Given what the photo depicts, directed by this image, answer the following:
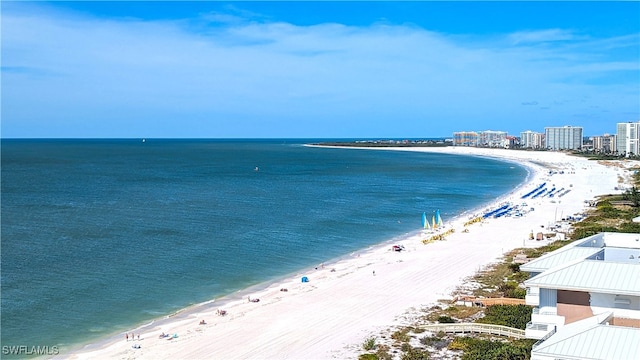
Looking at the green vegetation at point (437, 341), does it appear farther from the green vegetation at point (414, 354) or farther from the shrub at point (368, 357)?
the shrub at point (368, 357)

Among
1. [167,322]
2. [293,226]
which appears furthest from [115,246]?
[167,322]

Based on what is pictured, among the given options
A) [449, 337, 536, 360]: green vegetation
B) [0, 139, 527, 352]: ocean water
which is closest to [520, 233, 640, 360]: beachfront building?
[449, 337, 536, 360]: green vegetation

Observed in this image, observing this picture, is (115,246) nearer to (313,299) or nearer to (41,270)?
(41,270)

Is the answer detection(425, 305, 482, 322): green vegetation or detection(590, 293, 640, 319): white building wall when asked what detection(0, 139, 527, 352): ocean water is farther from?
detection(590, 293, 640, 319): white building wall

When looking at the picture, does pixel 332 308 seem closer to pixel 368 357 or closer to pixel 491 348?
pixel 368 357

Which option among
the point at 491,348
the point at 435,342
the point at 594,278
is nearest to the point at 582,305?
the point at 594,278

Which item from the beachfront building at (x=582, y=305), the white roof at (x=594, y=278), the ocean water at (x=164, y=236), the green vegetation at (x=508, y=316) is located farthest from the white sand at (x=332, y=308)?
the white roof at (x=594, y=278)
